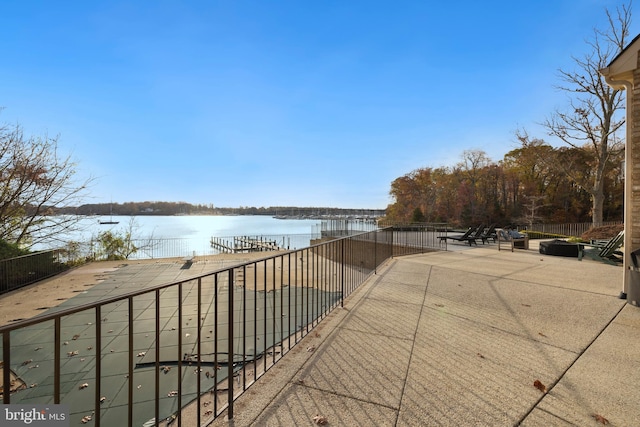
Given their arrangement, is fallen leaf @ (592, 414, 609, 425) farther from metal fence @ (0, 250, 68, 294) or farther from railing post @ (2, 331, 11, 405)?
metal fence @ (0, 250, 68, 294)

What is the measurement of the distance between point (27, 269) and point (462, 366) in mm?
11754

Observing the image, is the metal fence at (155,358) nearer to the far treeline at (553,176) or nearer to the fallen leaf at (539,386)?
the fallen leaf at (539,386)

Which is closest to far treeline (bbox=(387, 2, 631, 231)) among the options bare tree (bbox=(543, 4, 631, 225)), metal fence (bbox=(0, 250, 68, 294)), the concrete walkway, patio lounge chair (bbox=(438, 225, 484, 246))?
bare tree (bbox=(543, 4, 631, 225))

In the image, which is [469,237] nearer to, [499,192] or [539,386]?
[539,386]

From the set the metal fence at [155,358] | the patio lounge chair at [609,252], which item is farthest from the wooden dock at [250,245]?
the patio lounge chair at [609,252]

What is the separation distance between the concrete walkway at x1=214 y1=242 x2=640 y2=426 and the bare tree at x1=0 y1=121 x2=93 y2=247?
39.4 feet

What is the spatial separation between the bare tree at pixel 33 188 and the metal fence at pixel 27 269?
139 centimetres

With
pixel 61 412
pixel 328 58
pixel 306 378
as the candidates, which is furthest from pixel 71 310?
pixel 328 58

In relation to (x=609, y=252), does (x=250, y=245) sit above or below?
below

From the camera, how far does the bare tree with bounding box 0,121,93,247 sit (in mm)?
9344

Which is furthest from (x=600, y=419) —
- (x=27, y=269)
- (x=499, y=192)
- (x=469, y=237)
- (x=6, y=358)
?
(x=499, y=192)

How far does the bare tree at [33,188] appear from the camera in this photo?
30.7 feet

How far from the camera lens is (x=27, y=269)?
331 inches

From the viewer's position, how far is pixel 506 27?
8.79 metres
